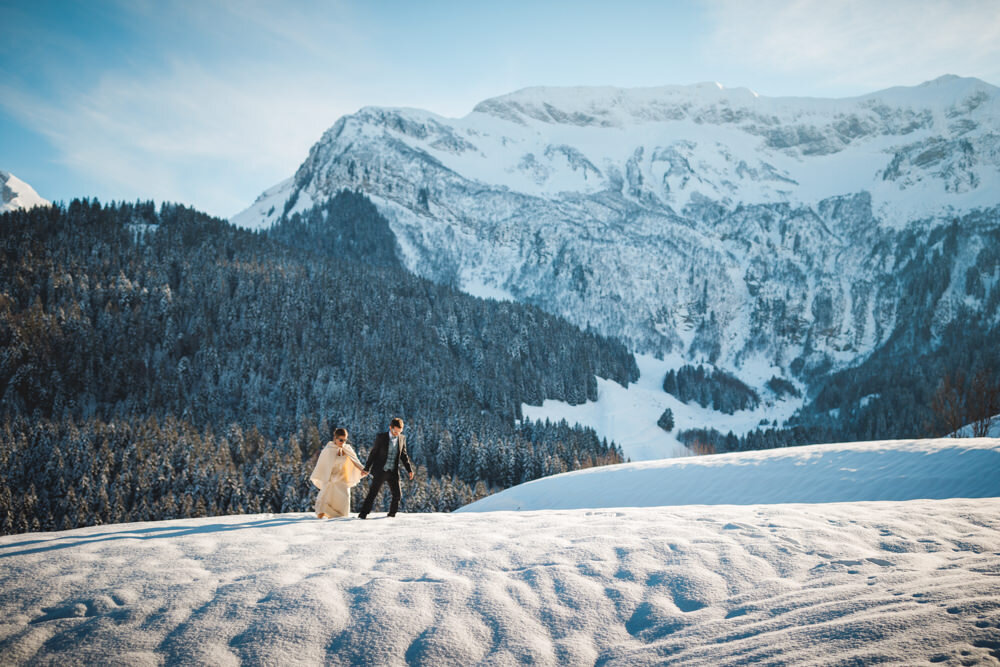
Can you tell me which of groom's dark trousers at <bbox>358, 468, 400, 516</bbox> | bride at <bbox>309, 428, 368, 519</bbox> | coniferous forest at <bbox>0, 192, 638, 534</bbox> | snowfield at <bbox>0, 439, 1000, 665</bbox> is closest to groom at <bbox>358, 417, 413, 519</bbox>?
groom's dark trousers at <bbox>358, 468, 400, 516</bbox>

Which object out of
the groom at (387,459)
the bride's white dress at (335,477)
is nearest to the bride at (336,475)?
the bride's white dress at (335,477)

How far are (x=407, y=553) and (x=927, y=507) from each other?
1098cm

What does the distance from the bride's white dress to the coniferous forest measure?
45224mm

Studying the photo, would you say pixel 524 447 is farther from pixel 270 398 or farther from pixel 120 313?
pixel 120 313

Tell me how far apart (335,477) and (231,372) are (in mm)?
117302

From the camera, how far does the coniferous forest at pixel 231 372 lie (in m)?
68.1

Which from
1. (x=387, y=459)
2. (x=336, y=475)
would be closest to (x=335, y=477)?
(x=336, y=475)

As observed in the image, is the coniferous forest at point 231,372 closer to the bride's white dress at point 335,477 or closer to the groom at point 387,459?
the bride's white dress at point 335,477

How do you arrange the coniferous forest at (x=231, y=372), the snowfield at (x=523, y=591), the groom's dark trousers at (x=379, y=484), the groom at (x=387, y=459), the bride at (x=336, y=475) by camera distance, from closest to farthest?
the snowfield at (x=523, y=591)
the groom's dark trousers at (x=379, y=484)
the groom at (x=387, y=459)
the bride at (x=336, y=475)
the coniferous forest at (x=231, y=372)

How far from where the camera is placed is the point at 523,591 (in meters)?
6.93

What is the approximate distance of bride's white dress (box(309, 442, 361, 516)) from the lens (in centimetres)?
1256

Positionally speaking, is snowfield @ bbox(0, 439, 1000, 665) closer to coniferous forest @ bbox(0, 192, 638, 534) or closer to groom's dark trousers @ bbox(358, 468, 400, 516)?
groom's dark trousers @ bbox(358, 468, 400, 516)

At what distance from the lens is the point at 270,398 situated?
11188 centimetres

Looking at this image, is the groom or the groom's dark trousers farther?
the groom
